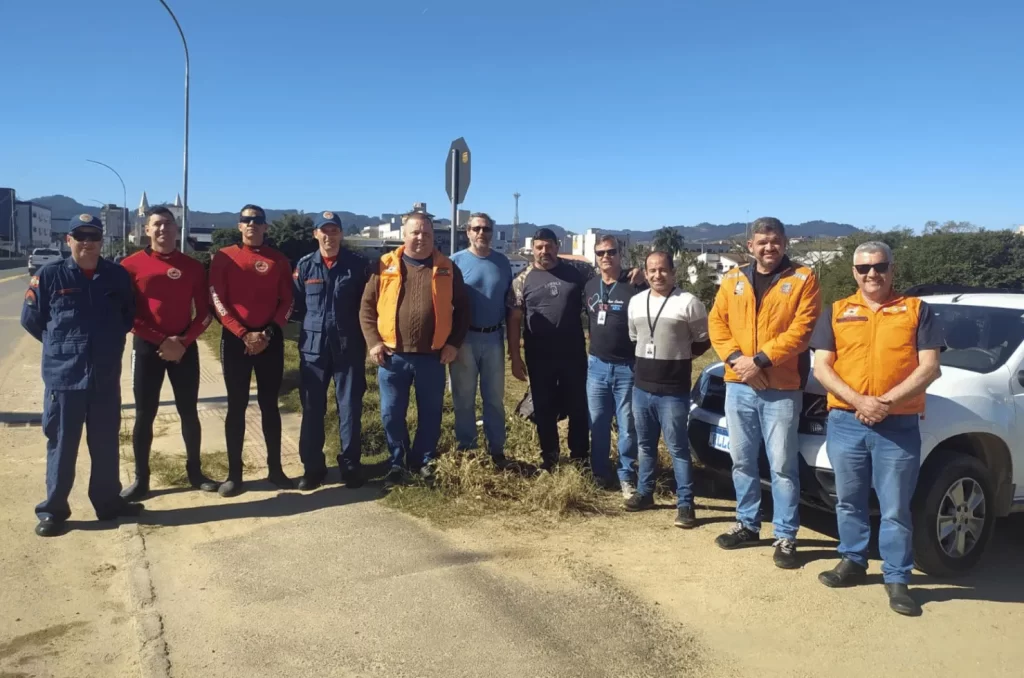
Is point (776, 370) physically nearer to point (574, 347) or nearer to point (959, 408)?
point (959, 408)

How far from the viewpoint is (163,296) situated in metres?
5.17

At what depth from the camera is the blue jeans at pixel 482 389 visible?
18.7 ft

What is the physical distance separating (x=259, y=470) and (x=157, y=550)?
166 cm

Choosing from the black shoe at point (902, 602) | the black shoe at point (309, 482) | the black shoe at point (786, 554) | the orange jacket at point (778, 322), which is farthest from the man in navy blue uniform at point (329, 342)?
the black shoe at point (902, 602)

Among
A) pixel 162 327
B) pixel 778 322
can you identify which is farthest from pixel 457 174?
pixel 778 322

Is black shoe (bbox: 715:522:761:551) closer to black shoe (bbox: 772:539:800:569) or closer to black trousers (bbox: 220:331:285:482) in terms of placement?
black shoe (bbox: 772:539:800:569)

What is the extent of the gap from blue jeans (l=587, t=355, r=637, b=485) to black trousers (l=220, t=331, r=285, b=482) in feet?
7.67

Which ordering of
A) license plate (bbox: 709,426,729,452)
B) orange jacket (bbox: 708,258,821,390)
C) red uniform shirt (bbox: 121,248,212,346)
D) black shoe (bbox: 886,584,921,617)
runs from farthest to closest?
red uniform shirt (bbox: 121,248,212,346) → license plate (bbox: 709,426,729,452) → orange jacket (bbox: 708,258,821,390) → black shoe (bbox: 886,584,921,617)

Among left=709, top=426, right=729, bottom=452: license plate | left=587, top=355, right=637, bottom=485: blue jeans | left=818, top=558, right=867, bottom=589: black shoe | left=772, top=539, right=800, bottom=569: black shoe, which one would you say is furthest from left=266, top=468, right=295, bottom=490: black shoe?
left=818, top=558, right=867, bottom=589: black shoe

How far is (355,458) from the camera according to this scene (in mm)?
5672

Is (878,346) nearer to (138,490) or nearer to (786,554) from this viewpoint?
(786,554)

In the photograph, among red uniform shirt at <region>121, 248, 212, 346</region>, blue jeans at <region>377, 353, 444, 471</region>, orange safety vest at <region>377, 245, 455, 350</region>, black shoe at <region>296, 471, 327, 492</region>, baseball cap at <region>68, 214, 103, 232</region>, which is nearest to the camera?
baseball cap at <region>68, 214, 103, 232</region>

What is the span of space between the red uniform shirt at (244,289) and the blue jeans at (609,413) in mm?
2315

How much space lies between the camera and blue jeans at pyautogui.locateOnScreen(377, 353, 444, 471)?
18.0 feet
